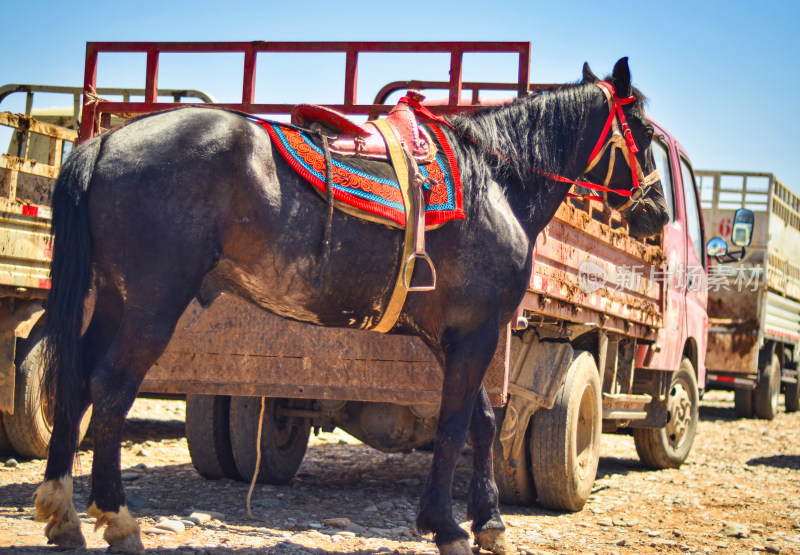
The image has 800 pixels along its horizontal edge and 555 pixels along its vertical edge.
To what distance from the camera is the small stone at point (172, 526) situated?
4.13 metres

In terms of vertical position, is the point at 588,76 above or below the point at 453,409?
above

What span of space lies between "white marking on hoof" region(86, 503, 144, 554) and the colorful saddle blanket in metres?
1.54

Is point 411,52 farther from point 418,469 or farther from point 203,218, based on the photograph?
point 418,469

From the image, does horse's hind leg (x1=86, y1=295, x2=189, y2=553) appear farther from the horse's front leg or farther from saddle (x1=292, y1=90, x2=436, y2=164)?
the horse's front leg

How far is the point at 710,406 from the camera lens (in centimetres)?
1568

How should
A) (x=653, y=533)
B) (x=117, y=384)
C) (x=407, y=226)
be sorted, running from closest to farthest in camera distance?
(x=117, y=384) < (x=407, y=226) < (x=653, y=533)

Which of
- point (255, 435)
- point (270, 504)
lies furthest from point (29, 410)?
point (270, 504)

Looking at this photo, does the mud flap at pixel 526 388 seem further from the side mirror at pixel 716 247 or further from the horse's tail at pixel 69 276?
the side mirror at pixel 716 247

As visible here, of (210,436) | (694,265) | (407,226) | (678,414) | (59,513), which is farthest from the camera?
(694,265)

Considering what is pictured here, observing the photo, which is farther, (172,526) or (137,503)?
(137,503)

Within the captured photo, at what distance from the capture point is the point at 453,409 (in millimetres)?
4023

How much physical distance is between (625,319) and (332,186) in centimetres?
353

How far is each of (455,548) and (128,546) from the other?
142cm

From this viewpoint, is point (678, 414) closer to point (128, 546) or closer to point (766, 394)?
point (128, 546)
